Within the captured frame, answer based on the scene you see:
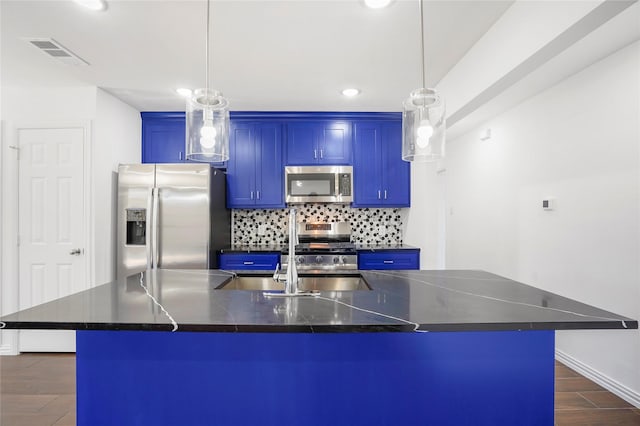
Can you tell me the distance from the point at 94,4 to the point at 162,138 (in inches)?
82.2

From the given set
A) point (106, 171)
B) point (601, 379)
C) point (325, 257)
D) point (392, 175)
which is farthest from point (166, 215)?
Answer: point (601, 379)

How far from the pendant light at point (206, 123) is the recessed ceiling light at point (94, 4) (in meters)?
0.79

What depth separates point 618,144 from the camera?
226 centimetres

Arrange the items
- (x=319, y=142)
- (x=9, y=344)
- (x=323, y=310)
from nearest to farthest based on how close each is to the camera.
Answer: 1. (x=323, y=310)
2. (x=9, y=344)
3. (x=319, y=142)

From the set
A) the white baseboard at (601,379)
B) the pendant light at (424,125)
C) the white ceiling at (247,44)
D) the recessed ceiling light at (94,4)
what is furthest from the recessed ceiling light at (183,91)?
the white baseboard at (601,379)

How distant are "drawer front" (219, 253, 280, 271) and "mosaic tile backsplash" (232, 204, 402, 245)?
0.60m

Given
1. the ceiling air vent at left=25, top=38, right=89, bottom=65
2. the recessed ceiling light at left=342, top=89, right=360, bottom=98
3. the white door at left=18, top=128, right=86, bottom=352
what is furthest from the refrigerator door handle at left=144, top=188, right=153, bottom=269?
the recessed ceiling light at left=342, top=89, right=360, bottom=98

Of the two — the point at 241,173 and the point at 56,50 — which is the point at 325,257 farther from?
the point at 56,50

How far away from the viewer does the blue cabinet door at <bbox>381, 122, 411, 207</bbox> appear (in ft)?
13.5

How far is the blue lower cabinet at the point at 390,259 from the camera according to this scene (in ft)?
12.4

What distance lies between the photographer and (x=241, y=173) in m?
4.04

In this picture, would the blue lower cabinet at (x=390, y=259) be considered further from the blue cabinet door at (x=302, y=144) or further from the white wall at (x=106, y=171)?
the white wall at (x=106, y=171)

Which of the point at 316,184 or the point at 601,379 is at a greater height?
the point at 316,184

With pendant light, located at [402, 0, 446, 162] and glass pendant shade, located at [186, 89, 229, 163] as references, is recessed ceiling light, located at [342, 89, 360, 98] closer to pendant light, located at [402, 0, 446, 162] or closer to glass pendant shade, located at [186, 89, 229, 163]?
pendant light, located at [402, 0, 446, 162]
